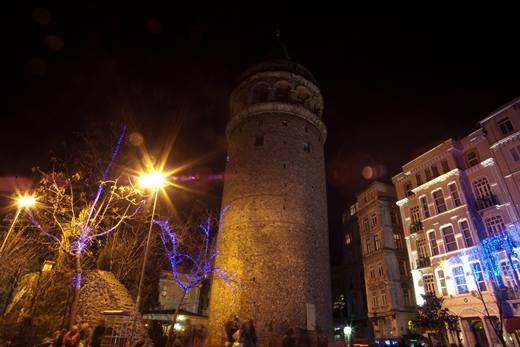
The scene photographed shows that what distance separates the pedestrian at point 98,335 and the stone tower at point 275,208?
9071 mm

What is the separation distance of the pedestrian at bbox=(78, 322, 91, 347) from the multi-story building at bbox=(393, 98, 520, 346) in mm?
19459

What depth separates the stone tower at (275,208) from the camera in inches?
742

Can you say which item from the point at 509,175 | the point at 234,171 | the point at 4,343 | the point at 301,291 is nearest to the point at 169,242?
the point at 234,171

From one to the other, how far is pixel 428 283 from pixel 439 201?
6.21 m

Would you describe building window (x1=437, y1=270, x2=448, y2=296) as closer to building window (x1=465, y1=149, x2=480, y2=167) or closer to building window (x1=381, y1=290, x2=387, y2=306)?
building window (x1=381, y1=290, x2=387, y2=306)

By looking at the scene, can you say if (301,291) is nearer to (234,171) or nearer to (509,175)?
(234,171)

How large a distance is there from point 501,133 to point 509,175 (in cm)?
321

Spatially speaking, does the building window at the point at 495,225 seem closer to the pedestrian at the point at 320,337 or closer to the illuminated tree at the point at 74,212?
the pedestrian at the point at 320,337

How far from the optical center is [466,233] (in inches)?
866

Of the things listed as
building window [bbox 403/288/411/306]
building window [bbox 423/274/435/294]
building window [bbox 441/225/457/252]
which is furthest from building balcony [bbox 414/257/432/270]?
building window [bbox 403/288/411/306]

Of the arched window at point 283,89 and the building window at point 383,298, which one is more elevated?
the arched window at point 283,89

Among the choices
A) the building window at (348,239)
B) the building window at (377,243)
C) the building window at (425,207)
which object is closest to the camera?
the building window at (425,207)

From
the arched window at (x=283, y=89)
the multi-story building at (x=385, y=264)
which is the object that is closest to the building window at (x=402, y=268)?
the multi-story building at (x=385, y=264)

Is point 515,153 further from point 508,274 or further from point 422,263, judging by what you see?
point 422,263
